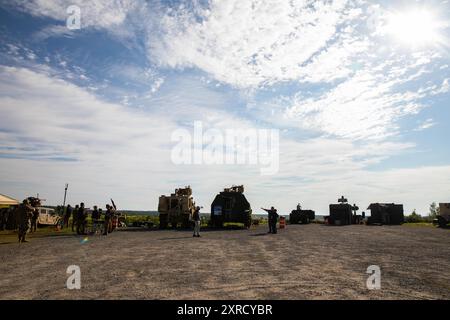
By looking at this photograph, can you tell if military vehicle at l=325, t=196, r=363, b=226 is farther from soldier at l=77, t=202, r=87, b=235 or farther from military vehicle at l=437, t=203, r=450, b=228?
soldier at l=77, t=202, r=87, b=235

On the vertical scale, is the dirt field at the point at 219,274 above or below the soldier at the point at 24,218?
below

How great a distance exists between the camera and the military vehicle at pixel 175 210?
2670cm

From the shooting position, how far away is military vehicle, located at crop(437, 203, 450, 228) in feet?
105

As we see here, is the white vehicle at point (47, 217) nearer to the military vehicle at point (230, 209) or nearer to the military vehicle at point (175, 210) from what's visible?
the military vehicle at point (175, 210)

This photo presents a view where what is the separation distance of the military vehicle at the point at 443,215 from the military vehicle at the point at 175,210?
25362 millimetres

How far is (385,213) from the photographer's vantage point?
1570 inches

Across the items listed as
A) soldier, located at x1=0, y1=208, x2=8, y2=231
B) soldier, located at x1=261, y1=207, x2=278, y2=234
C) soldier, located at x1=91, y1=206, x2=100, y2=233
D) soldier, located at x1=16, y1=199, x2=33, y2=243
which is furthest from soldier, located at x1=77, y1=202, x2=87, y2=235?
soldier, located at x1=261, y1=207, x2=278, y2=234

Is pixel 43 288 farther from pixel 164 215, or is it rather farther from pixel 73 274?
pixel 164 215

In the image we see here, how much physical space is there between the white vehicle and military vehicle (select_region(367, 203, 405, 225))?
114ft

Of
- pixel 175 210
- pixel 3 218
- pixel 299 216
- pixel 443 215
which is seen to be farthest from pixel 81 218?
pixel 443 215

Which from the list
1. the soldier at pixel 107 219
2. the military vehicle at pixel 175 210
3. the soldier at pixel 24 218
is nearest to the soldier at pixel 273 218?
the military vehicle at pixel 175 210

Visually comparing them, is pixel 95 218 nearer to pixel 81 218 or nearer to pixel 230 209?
pixel 81 218
